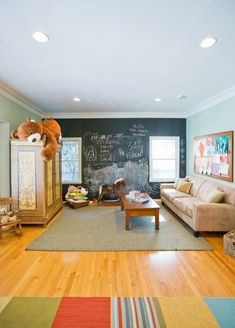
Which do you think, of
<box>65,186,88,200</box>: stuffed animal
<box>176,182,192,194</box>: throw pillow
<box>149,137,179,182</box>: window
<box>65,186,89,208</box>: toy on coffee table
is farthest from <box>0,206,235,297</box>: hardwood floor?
<box>149,137,179,182</box>: window

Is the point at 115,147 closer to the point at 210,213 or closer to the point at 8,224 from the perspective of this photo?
the point at 210,213

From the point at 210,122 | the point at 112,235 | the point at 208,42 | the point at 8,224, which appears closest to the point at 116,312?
the point at 112,235

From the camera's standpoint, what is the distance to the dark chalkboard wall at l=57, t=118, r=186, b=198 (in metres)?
5.68

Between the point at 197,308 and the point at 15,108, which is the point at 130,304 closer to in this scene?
the point at 197,308

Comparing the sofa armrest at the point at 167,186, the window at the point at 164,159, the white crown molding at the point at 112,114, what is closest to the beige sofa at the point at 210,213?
the sofa armrest at the point at 167,186

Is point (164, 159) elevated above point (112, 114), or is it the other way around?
point (112, 114)

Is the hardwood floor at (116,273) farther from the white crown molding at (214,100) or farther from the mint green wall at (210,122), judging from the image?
the white crown molding at (214,100)

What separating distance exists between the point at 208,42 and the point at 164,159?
393 cm

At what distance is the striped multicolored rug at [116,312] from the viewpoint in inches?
64.6

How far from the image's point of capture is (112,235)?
334 centimetres

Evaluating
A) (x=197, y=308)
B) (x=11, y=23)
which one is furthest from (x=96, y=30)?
(x=197, y=308)

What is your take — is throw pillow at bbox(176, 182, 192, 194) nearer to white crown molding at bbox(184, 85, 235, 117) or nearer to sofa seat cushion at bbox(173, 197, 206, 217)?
sofa seat cushion at bbox(173, 197, 206, 217)

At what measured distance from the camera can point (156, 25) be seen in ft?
6.16

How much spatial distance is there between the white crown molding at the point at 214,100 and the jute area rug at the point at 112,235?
2.68 m
